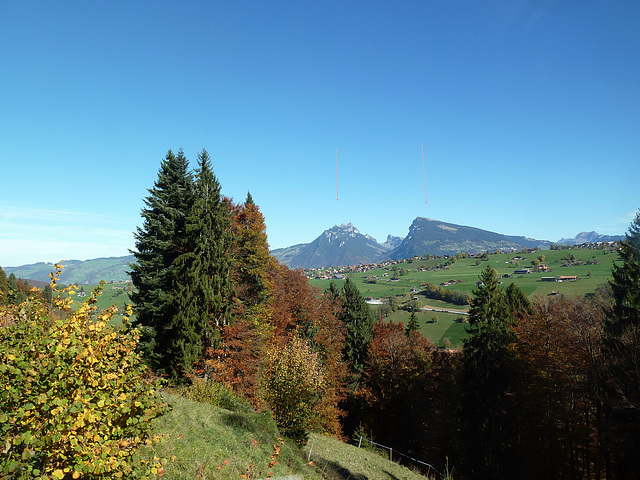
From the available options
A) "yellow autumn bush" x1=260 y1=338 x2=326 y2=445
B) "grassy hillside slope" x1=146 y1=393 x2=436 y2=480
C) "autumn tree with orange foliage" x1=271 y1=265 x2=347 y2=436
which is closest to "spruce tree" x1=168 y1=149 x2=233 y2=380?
"yellow autumn bush" x1=260 y1=338 x2=326 y2=445

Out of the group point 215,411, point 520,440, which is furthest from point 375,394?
point 215,411

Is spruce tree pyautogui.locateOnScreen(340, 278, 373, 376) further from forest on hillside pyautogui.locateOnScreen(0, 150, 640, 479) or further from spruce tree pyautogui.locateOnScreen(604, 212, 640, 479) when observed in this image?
spruce tree pyautogui.locateOnScreen(604, 212, 640, 479)

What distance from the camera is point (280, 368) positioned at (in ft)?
75.2

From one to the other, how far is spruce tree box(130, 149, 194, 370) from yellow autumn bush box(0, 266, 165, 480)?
2307 cm

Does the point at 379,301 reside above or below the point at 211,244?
below

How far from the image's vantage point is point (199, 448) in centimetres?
1165

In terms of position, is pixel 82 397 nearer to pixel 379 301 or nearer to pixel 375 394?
pixel 375 394

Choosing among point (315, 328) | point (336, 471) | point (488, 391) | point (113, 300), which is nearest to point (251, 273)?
point (315, 328)

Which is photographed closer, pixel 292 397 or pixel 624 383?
pixel 292 397

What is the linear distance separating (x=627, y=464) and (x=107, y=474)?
93.6 feet

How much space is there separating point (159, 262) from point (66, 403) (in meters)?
25.7

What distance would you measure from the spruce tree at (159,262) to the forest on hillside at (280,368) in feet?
0.48

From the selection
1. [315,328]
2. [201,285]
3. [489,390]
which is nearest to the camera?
[201,285]

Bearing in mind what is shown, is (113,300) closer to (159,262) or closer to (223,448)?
(159,262)
